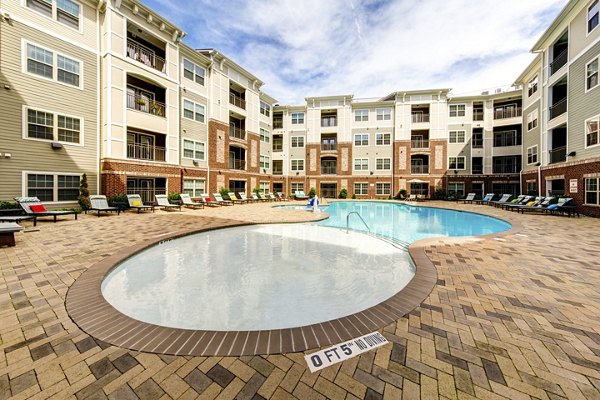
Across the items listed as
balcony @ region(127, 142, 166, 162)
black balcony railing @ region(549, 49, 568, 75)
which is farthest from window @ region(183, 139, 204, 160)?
black balcony railing @ region(549, 49, 568, 75)

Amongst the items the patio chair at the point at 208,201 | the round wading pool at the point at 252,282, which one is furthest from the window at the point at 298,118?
the round wading pool at the point at 252,282

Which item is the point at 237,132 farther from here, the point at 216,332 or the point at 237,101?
the point at 216,332

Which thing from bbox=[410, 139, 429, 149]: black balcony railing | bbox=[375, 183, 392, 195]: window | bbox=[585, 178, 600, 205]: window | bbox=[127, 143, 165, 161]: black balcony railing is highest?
bbox=[410, 139, 429, 149]: black balcony railing

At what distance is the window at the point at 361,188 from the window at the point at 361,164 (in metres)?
2.08

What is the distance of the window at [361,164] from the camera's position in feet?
102

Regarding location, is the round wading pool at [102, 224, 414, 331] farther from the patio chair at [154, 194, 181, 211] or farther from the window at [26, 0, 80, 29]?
the window at [26, 0, 80, 29]

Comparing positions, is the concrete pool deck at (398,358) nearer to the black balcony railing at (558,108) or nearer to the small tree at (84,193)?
the small tree at (84,193)

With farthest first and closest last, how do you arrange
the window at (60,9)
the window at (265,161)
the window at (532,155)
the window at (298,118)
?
the window at (298,118)
the window at (265,161)
the window at (532,155)
the window at (60,9)

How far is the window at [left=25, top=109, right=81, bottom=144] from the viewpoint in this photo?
11648 millimetres

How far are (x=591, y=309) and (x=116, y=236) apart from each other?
1049 centimetres

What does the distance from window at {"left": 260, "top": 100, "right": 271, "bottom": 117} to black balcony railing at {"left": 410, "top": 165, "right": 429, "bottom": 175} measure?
1920cm

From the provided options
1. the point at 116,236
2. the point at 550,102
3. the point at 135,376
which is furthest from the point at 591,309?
the point at 550,102

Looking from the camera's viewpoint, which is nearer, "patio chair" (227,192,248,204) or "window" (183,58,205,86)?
"window" (183,58,205,86)

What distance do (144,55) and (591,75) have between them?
26943 mm
